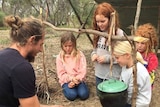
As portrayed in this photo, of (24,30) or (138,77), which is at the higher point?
(24,30)

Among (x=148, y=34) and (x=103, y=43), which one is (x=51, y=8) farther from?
(x=148, y=34)

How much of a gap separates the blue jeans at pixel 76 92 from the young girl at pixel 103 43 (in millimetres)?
566

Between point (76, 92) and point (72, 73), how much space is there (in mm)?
263

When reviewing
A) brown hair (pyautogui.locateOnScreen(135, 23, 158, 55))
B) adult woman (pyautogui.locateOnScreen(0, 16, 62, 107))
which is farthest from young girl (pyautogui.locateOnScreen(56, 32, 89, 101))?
adult woman (pyautogui.locateOnScreen(0, 16, 62, 107))

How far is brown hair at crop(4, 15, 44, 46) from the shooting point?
2.00 meters

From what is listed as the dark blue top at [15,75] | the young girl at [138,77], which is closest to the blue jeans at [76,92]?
the young girl at [138,77]

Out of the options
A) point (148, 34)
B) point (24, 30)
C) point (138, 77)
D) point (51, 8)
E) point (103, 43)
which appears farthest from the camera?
point (51, 8)

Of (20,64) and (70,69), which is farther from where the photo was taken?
(70,69)

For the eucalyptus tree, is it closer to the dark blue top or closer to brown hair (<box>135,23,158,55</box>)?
brown hair (<box>135,23,158,55</box>)

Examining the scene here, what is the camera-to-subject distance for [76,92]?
3.92m

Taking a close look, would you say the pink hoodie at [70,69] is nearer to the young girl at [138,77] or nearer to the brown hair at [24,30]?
the young girl at [138,77]

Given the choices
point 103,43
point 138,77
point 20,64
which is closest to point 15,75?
point 20,64

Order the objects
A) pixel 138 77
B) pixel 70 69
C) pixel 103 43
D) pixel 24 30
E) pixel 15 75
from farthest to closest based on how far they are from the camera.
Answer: pixel 70 69 < pixel 103 43 < pixel 138 77 < pixel 24 30 < pixel 15 75

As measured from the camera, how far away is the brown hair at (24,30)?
2002 millimetres
